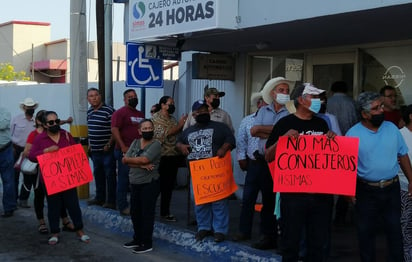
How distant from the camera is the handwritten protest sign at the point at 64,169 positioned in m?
7.41

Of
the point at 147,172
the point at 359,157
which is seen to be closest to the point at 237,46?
the point at 147,172

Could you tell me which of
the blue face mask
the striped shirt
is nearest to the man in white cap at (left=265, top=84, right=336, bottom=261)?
the blue face mask

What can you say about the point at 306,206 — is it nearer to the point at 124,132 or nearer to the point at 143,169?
the point at 143,169

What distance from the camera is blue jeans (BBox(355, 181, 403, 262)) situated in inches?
201

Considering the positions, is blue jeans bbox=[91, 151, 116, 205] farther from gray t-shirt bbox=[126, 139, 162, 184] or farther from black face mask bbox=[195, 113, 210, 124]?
black face mask bbox=[195, 113, 210, 124]

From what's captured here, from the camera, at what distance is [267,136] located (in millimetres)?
6426

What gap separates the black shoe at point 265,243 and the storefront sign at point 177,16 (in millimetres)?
2662

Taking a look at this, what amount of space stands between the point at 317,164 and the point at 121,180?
13.3ft

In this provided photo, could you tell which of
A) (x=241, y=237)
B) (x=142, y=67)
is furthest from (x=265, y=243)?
(x=142, y=67)

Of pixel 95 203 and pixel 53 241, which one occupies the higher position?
pixel 95 203

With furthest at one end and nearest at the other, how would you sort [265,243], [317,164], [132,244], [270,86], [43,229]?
1. [43,229]
2. [132,244]
3. [265,243]
4. [270,86]
5. [317,164]

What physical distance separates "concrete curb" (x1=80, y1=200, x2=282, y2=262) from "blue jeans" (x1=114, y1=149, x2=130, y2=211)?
0.19 m

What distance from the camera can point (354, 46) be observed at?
8812 mm

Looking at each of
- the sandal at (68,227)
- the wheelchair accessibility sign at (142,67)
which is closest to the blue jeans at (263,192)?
the sandal at (68,227)
